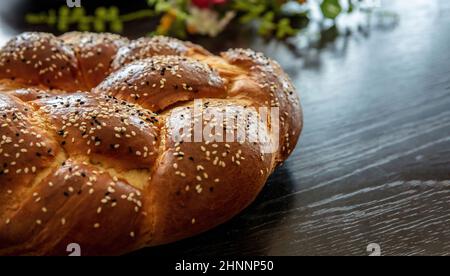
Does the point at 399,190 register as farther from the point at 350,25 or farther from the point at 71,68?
the point at 350,25

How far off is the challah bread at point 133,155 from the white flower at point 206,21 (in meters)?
1.08

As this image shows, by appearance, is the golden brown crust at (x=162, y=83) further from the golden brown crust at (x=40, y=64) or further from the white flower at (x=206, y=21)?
the white flower at (x=206, y=21)

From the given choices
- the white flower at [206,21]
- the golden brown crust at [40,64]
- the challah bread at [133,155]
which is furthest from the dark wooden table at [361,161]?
the golden brown crust at [40,64]

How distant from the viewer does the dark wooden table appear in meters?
1.57

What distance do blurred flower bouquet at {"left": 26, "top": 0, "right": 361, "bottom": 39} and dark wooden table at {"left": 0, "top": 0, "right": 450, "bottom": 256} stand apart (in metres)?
0.16

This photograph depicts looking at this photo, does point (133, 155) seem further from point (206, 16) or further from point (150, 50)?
point (206, 16)

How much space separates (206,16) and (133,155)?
1.51 m

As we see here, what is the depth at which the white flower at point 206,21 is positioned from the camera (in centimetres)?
283

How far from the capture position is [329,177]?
1.83 metres

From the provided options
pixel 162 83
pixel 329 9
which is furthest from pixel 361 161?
pixel 329 9

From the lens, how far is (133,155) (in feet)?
4.78

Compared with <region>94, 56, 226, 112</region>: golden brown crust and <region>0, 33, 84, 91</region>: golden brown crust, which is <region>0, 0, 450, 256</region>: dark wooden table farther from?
<region>0, 33, 84, 91</region>: golden brown crust
